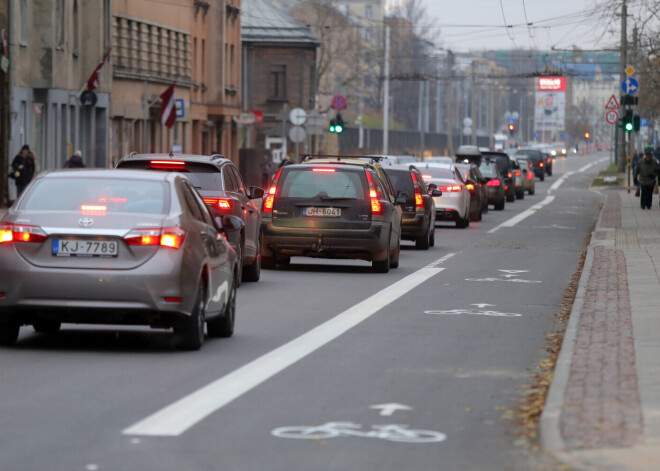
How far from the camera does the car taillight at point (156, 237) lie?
12219 millimetres

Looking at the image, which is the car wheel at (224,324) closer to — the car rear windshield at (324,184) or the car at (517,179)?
the car rear windshield at (324,184)

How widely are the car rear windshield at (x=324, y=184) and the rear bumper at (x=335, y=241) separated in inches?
18.1

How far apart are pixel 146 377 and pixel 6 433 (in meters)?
2.42

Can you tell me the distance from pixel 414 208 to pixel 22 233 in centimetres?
1674

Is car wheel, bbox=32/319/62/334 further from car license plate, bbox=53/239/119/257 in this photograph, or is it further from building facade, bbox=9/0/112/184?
building facade, bbox=9/0/112/184

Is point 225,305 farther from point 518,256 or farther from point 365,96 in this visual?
point 365,96

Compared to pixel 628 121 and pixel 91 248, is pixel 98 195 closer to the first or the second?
pixel 91 248

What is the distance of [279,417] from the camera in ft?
30.8

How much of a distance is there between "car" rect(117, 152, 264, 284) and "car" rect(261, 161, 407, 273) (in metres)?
1.59

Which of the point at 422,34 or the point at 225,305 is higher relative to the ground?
the point at 422,34

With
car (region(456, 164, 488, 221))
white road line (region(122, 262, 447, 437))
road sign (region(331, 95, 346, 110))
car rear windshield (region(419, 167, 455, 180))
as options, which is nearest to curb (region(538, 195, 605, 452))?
white road line (region(122, 262, 447, 437))

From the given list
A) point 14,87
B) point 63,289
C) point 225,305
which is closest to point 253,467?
point 63,289

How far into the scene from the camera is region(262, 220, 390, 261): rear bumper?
73.2ft

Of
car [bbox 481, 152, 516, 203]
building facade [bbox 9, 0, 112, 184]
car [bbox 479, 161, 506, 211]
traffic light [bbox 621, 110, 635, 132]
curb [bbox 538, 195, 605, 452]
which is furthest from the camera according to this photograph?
car [bbox 481, 152, 516, 203]
